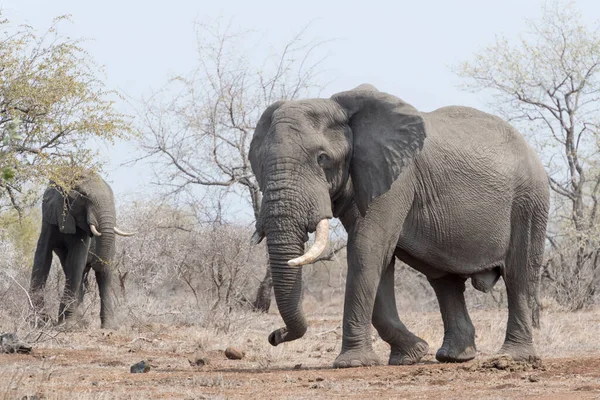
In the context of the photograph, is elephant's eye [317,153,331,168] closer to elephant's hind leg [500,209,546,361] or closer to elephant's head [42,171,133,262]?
elephant's hind leg [500,209,546,361]

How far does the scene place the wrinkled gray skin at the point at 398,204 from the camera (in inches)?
362

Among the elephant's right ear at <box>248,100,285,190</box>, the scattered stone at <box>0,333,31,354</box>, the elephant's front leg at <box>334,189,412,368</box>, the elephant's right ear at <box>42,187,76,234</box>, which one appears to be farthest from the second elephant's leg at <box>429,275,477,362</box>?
the elephant's right ear at <box>42,187,76,234</box>

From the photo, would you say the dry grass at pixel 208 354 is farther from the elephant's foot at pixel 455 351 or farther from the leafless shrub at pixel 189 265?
the leafless shrub at pixel 189 265

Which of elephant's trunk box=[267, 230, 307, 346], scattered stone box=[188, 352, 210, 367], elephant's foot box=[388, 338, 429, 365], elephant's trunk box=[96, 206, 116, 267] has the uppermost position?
elephant's trunk box=[96, 206, 116, 267]

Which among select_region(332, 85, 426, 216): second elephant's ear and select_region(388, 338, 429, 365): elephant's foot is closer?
select_region(332, 85, 426, 216): second elephant's ear

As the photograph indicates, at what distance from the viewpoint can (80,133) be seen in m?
13.6

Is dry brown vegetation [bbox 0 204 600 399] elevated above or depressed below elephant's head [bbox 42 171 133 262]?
below

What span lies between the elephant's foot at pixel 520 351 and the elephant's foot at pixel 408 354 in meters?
0.79

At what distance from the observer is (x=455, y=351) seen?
10672mm

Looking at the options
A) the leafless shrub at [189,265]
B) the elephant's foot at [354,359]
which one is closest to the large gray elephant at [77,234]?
Answer: the leafless shrub at [189,265]

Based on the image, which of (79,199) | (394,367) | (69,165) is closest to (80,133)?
(69,165)

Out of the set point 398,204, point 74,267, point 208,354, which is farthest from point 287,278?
point 74,267

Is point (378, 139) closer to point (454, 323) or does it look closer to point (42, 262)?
point (454, 323)

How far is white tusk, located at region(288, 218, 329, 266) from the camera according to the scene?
869 centimetres
